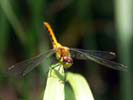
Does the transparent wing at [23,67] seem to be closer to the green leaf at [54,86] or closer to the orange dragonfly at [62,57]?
the orange dragonfly at [62,57]

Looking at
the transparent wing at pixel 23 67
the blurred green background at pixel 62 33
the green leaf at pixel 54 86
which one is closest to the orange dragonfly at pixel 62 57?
the transparent wing at pixel 23 67

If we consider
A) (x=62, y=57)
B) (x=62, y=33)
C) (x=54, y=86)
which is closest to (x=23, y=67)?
(x=62, y=57)

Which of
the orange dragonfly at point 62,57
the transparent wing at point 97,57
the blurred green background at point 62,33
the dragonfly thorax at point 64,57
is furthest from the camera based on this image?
the blurred green background at point 62,33

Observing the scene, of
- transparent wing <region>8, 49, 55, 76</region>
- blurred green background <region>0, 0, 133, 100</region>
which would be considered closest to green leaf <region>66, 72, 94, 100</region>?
transparent wing <region>8, 49, 55, 76</region>

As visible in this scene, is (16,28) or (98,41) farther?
(98,41)

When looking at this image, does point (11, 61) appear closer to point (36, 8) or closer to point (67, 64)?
point (36, 8)

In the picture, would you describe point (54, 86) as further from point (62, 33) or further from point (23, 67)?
point (62, 33)

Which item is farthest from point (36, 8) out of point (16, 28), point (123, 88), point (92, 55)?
point (123, 88)

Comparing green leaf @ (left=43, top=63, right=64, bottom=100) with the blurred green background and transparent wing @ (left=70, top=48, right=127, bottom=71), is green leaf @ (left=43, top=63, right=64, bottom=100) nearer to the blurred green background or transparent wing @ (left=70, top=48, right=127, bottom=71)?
transparent wing @ (left=70, top=48, right=127, bottom=71)
